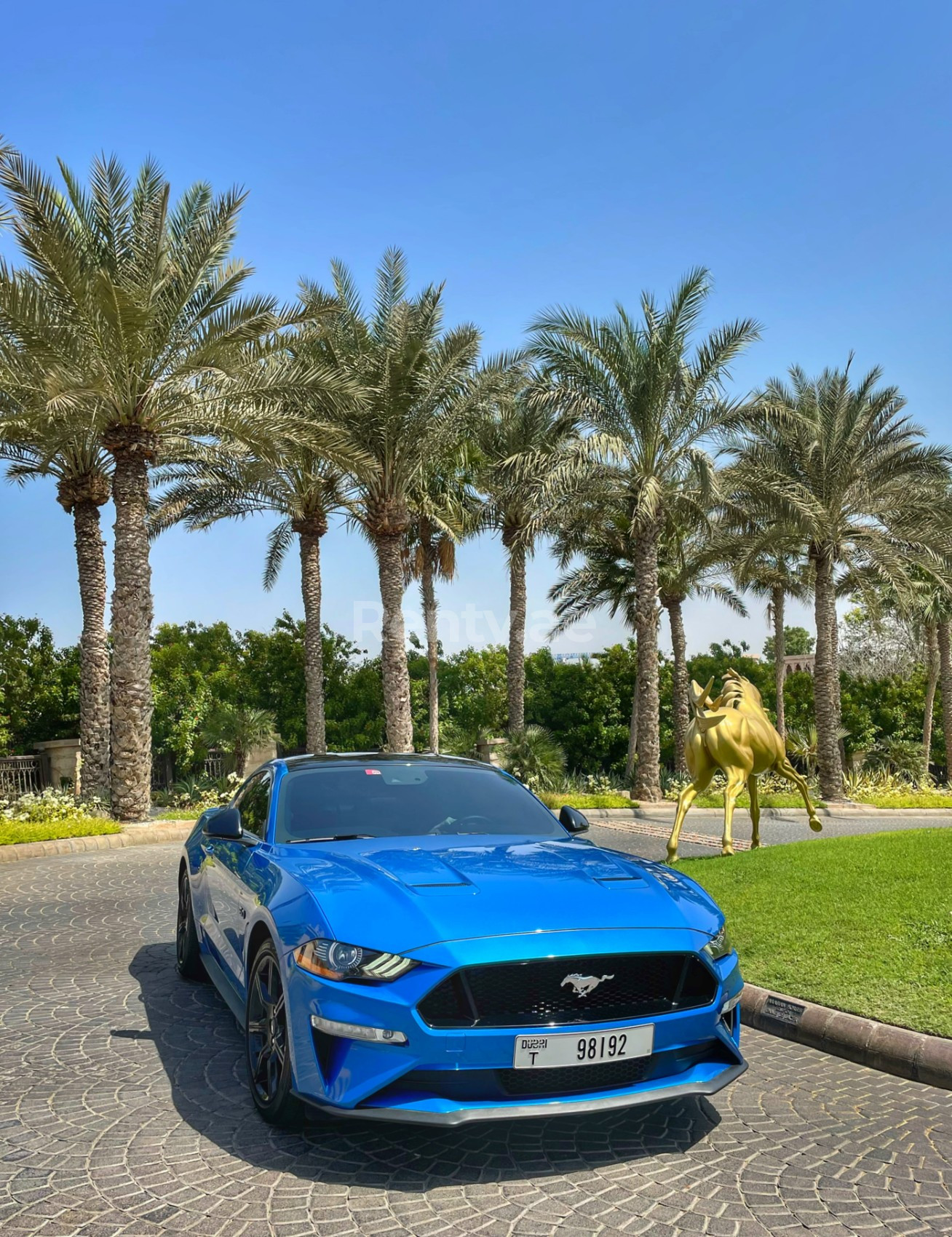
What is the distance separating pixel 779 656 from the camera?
34500 mm

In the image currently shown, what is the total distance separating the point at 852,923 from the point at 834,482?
1876 cm

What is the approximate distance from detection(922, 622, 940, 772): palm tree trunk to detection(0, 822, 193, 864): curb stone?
25.5 m

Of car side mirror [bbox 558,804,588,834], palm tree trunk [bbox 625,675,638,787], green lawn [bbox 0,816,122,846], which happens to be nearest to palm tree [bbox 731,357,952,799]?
palm tree trunk [bbox 625,675,638,787]

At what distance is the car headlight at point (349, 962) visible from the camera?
3.43m

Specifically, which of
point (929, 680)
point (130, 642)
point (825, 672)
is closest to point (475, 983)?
point (130, 642)

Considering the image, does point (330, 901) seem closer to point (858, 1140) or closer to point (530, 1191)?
point (530, 1191)

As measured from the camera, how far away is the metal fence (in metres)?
21.9

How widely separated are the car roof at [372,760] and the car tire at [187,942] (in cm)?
132

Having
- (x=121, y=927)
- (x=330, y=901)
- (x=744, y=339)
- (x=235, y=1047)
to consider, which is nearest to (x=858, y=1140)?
(x=330, y=901)

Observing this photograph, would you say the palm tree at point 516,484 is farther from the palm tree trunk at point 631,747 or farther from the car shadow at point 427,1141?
the car shadow at point 427,1141

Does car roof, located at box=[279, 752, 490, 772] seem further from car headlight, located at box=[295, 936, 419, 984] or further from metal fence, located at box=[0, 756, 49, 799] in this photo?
metal fence, located at box=[0, 756, 49, 799]

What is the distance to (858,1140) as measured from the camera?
13.0 ft

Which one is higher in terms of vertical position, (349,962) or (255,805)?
(255,805)

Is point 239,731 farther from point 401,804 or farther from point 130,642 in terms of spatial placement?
point 401,804
